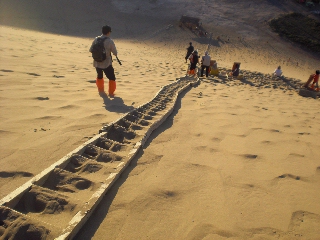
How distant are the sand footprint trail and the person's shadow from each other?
92 centimetres

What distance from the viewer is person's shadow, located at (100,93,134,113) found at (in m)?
3.76

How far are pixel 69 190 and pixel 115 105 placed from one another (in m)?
2.29

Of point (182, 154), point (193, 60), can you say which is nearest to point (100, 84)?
point (182, 154)

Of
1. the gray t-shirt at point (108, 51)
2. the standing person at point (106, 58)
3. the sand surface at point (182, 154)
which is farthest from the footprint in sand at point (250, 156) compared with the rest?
the gray t-shirt at point (108, 51)

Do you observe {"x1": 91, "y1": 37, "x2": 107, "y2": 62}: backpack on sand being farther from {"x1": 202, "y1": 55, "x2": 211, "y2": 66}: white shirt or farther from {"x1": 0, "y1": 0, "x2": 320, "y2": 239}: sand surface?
{"x1": 202, "y1": 55, "x2": 211, "y2": 66}: white shirt

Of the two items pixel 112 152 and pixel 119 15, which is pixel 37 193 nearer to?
pixel 112 152

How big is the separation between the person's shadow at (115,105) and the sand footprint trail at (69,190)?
0.92 metres

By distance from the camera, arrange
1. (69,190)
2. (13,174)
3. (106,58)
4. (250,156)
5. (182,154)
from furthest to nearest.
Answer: (106,58)
(250,156)
(182,154)
(13,174)
(69,190)

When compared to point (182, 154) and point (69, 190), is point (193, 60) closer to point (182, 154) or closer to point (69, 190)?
point (182, 154)

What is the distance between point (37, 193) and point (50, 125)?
4.54ft

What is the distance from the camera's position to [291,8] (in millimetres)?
29297

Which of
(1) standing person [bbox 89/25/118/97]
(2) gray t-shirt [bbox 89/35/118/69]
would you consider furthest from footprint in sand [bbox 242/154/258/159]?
(2) gray t-shirt [bbox 89/35/118/69]

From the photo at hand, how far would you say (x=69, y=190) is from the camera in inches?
71.8

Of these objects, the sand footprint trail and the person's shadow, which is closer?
the sand footprint trail
